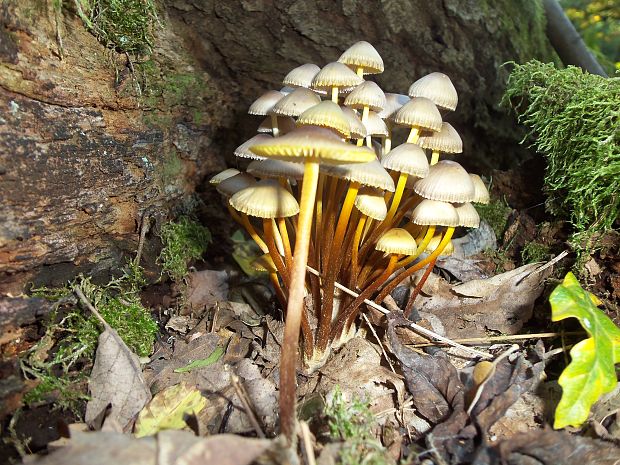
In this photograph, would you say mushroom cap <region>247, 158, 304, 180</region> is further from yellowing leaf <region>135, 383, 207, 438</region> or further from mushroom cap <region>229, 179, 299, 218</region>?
yellowing leaf <region>135, 383, 207, 438</region>

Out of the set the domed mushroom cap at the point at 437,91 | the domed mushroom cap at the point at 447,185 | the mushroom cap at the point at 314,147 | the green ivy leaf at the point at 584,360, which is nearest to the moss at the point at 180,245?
the mushroom cap at the point at 314,147

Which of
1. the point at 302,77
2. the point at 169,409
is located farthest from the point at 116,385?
the point at 302,77

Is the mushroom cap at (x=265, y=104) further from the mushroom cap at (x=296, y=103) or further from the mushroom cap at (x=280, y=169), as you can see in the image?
the mushroom cap at (x=280, y=169)

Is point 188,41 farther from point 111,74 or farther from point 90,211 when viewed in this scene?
point 90,211

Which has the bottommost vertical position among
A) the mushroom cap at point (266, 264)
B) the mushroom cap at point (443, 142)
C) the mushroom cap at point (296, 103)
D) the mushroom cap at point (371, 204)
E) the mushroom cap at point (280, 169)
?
the mushroom cap at point (266, 264)

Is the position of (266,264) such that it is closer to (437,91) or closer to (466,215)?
(466,215)

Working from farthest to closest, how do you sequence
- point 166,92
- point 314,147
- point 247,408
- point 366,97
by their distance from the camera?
point 166,92 < point 366,97 < point 247,408 < point 314,147
